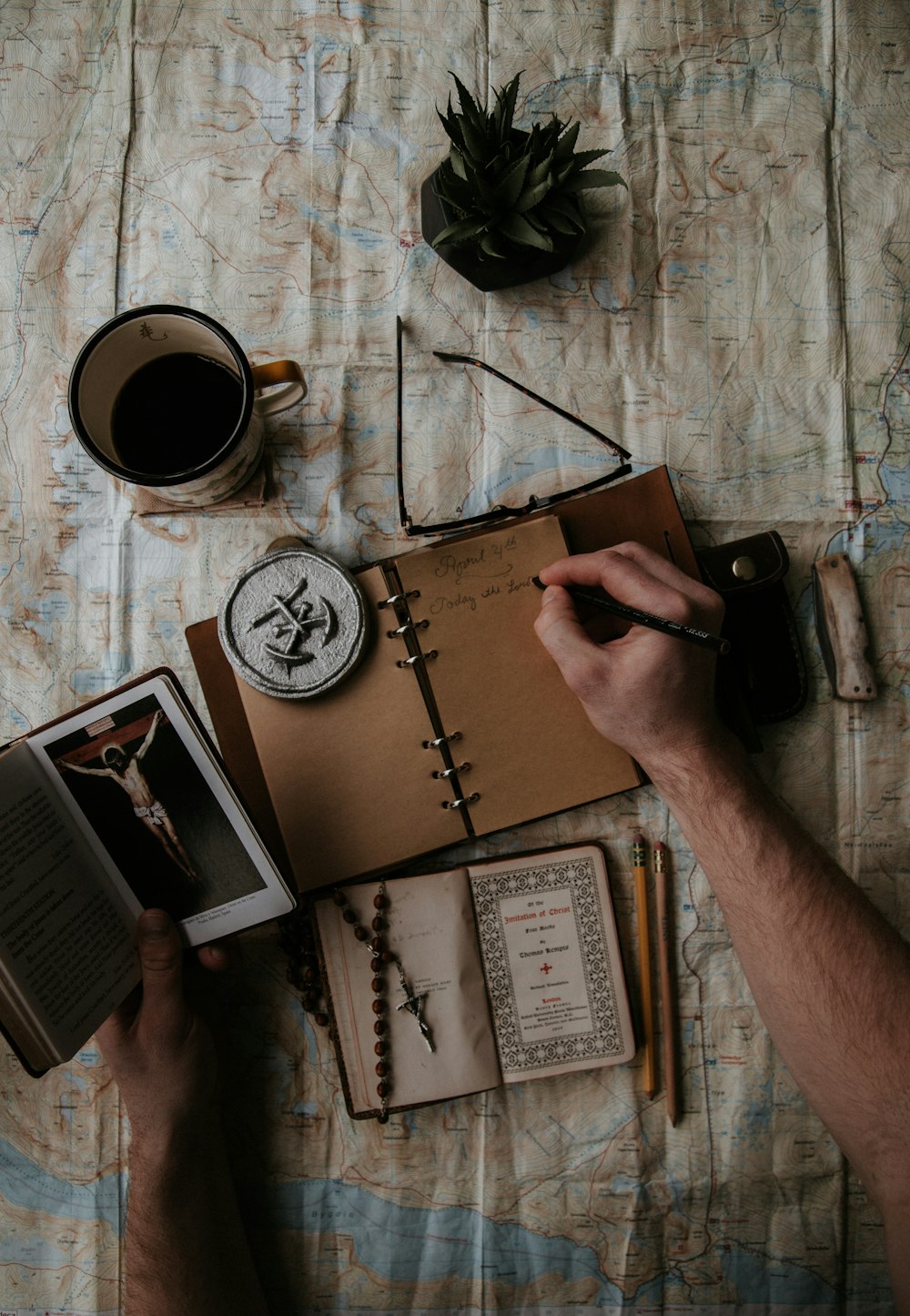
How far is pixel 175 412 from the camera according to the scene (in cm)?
109

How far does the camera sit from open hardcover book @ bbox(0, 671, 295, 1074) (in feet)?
3.40

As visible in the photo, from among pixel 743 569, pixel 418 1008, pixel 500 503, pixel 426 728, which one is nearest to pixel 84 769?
pixel 426 728

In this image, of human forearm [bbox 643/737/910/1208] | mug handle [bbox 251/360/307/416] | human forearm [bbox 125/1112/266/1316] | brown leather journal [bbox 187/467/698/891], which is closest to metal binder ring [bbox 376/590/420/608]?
brown leather journal [bbox 187/467/698/891]

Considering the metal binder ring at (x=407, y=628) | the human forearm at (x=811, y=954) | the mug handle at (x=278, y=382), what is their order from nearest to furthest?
the human forearm at (x=811, y=954) < the mug handle at (x=278, y=382) < the metal binder ring at (x=407, y=628)

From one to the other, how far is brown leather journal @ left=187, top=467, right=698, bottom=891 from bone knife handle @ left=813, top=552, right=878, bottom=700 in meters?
0.22

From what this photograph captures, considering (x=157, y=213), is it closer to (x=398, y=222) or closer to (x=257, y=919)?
(x=398, y=222)

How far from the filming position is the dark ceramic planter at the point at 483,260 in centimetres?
118

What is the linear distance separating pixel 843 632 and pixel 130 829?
104 centimetres

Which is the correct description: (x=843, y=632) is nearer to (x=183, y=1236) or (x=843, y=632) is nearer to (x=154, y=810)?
(x=154, y=810)

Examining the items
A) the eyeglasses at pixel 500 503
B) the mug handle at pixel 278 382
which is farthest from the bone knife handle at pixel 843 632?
the mug handle at pixel 278 382

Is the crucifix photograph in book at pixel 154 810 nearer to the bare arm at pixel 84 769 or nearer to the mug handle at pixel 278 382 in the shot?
the bare arm at pixel 84 769

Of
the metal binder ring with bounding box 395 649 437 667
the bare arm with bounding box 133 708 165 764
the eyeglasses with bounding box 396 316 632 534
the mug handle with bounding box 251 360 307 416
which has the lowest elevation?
the bare arm with bounding box 133 708 165 764

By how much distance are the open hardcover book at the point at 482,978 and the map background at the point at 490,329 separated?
0.15 ft

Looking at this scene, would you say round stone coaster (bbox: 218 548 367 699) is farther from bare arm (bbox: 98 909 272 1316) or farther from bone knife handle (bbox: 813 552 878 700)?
bone knife handle (bbox: 813 552 878 700)
